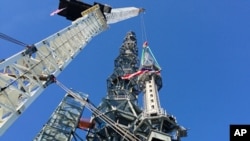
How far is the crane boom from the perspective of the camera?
83.0ft

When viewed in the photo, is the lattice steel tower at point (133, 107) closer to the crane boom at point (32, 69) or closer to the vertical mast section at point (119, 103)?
the vertical mast section at point (119, 103)

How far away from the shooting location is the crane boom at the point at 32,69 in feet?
83.0

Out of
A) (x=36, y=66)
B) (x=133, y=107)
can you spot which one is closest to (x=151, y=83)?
(x=133, y=107)

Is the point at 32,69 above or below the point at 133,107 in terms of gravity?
below

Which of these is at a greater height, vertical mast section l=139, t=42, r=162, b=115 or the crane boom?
vertical mast section l=139, t=42, r=162, b=115

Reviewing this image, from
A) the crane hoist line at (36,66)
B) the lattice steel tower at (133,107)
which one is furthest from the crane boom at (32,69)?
the lattice steel tower at (133,107)

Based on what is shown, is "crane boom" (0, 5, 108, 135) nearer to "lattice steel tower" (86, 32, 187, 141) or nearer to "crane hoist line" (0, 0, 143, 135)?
"crane hoist line" (0, 0, 143, 135)

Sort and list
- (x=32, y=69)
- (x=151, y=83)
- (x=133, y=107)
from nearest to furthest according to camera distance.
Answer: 1. (x=32, y=69)
2. (x=151, y=83)
3. (x=133, y=107)

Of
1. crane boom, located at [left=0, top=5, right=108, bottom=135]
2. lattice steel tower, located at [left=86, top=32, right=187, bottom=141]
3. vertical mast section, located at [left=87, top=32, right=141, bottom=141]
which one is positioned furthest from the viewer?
vertical mast section, located at [left=87, top=32, right=141, bottom=141]

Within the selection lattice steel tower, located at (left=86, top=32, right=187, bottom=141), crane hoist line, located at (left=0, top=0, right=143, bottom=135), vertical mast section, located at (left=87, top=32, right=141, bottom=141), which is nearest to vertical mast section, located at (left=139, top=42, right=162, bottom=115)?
lattice steel tower, located at (left=86, top=32, right=187, bottom=141)

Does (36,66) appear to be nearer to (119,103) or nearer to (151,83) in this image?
(151,83)

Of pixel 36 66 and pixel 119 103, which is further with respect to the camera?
pixel 119 103

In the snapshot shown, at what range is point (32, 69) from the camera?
98.4ft

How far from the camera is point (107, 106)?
194ft
